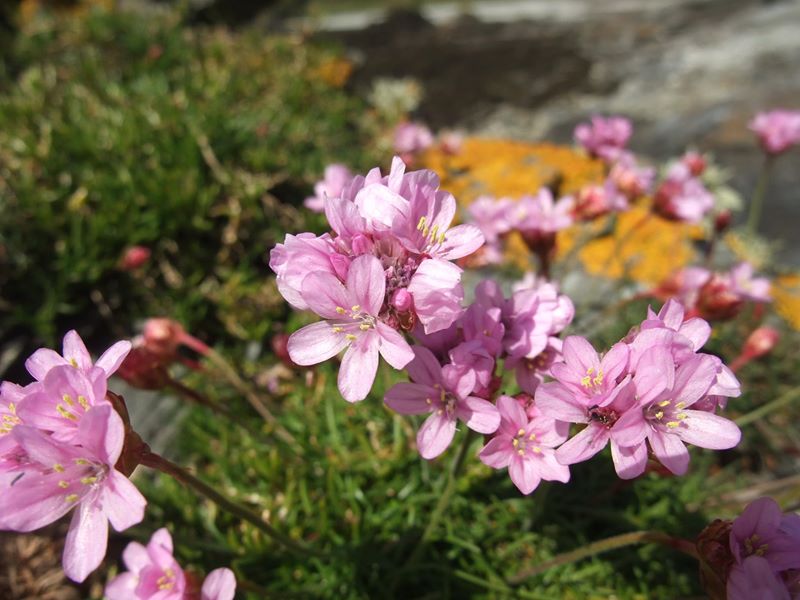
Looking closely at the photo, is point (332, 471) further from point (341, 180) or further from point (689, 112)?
point (689, 112)

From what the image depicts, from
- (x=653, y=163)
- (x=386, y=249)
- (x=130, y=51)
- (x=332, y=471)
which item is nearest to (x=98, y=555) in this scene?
(x=386, y=249)

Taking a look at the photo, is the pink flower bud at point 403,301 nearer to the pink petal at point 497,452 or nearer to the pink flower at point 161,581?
the pink petal at point 497,452

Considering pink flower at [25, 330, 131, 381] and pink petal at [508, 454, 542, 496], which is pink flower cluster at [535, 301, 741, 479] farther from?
pink flower at [25, 330, 131, 381]

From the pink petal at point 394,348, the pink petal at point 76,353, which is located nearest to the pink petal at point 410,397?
the pink petal at point 394,348

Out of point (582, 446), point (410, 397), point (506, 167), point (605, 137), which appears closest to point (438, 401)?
point (410, 397)

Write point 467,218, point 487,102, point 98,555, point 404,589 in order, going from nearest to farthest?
point 98,555 < point 404,589 < point 467,218 < point 487,102

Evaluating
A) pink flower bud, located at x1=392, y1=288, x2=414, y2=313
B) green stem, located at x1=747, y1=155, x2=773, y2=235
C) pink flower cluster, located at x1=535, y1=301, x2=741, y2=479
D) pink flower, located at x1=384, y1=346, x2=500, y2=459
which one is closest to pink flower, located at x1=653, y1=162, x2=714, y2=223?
green stem, located at x1=747, y1=155, x2=773, y2=235
